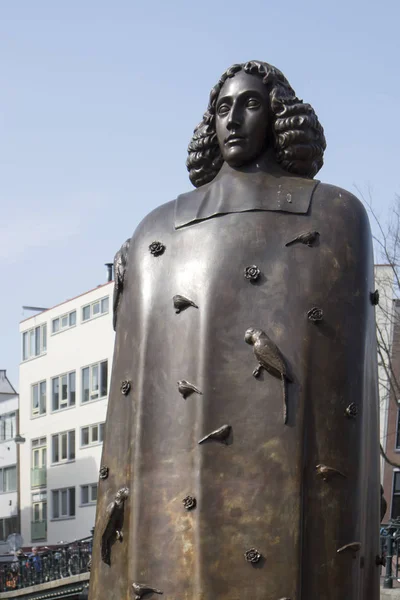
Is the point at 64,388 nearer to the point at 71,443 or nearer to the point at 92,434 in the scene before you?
the point at 71,443

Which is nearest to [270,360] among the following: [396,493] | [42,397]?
[396,493]

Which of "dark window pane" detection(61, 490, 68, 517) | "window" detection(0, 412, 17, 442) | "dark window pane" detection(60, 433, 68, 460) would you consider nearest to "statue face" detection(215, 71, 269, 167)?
"dark window pane" detection(60, 433, 68, 460)

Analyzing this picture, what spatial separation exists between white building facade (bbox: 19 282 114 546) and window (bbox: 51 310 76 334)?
0.06 meters

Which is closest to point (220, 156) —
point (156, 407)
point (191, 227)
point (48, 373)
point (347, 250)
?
point (191, 227)

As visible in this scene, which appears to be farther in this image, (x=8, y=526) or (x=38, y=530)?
(x=8, y=526)

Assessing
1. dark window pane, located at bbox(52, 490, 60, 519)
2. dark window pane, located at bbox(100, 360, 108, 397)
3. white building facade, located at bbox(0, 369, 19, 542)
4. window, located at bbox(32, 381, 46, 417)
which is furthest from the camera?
white building facade, located at bbox(0, 369, 19, 542)

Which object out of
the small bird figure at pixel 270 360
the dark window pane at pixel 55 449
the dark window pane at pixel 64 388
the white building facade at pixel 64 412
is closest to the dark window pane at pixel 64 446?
the white building facade at pixel 64 412

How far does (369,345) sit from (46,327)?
223 ft

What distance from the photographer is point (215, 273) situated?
6.30 m

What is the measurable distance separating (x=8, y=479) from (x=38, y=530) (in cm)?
738

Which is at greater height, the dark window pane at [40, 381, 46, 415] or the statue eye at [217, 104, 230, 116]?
the dark window pane at [40, 381, 46, 415]

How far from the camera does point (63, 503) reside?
71.4 metres

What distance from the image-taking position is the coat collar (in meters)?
6.39

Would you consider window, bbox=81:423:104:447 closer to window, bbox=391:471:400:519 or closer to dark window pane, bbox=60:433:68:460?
dark window pane, bbox=60:433:68:460
